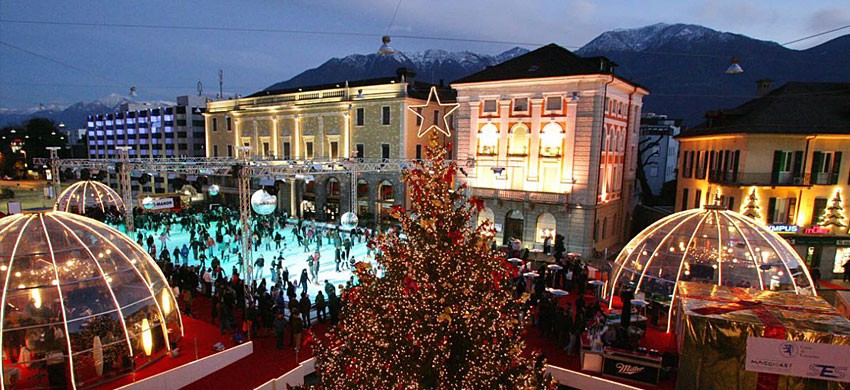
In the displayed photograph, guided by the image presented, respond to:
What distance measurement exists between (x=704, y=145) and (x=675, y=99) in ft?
291

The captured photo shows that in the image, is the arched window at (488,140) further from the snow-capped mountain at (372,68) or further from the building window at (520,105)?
the snow-capped mountain at (372,68)

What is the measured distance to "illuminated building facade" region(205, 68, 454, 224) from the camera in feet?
104

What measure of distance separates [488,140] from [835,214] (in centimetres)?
1688

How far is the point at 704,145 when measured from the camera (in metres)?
25.0

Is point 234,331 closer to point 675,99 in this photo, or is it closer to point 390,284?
point 390,284

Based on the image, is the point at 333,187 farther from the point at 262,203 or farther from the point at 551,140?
the point at 262,203

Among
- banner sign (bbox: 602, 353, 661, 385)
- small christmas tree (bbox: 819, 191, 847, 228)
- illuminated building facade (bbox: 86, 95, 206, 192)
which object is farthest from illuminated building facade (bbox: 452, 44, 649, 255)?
illuminated building facade (bbox: 86, 95, 206, 192)

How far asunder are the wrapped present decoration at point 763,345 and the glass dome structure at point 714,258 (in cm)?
602

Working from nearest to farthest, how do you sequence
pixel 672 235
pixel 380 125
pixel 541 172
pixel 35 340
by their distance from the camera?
1. pixel 35 340
2. pixel 672 235
3. pixel 541 172
4. pixel 380 125

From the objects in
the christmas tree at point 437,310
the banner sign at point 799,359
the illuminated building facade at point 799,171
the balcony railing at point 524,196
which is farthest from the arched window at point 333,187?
the banner sign at point 799,359

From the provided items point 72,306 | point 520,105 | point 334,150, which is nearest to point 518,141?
point 520,105

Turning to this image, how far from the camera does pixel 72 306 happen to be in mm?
10125

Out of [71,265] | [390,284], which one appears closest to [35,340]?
[71,265]

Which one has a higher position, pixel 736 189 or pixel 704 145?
pixel 704 145
